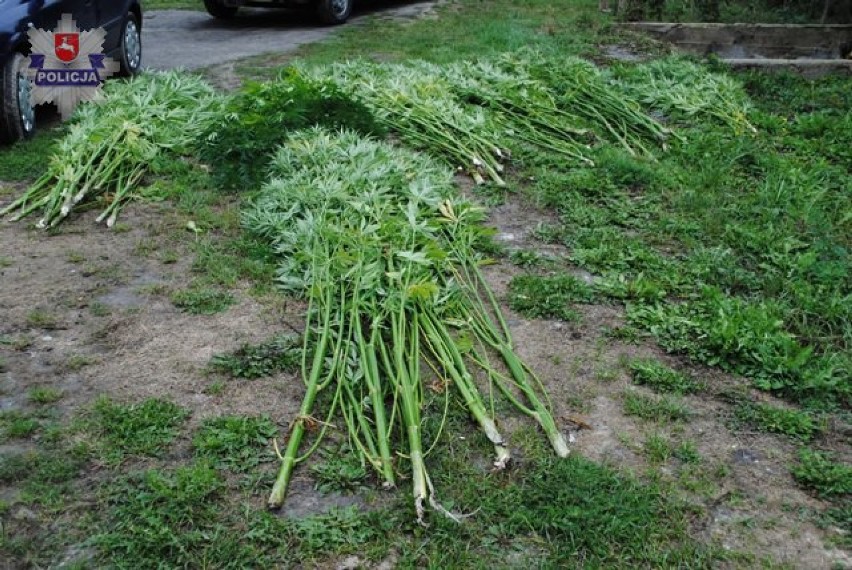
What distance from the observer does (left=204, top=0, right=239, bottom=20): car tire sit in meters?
12.1

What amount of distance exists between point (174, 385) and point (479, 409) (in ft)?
4.49

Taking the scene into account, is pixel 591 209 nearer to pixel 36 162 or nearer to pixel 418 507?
pixel 418 507

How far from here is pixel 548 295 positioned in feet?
14.7

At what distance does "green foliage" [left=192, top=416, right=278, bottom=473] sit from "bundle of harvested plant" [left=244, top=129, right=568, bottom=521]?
18cm

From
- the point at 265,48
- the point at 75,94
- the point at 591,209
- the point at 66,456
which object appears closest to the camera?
the point at 66,456

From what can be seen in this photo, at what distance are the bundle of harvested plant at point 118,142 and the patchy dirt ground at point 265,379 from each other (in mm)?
353

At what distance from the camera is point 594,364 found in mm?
3928

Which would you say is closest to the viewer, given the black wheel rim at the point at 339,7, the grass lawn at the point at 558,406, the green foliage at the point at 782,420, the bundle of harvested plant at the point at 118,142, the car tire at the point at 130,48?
the grass lawn at the point at 558,406

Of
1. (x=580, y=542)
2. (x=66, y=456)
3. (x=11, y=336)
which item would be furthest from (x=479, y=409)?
(x=11, y=336)

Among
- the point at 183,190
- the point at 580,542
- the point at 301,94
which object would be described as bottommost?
the point at 580,542

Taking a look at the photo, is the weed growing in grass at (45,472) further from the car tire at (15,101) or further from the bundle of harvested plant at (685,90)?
the bundle of harvested plant at (685,90)

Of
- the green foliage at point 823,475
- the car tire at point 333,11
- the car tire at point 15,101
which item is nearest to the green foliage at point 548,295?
the green foliage at point 823,475

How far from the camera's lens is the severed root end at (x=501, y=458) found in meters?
3.15

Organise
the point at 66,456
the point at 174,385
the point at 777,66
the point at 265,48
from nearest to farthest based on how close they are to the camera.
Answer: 1. the point at 66,456
2. the point at 174,385
3. the point at 777,66
4. the point at 265,48
